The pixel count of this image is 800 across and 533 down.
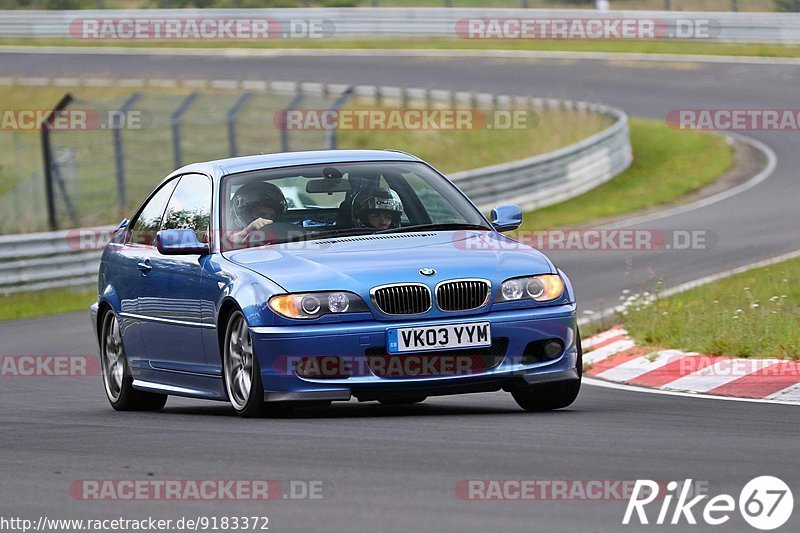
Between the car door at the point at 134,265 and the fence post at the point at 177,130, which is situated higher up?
the car door at the point at 134,265

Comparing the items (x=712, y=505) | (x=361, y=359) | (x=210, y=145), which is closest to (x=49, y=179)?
(x=210, y=145)

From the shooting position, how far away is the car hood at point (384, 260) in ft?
26.7

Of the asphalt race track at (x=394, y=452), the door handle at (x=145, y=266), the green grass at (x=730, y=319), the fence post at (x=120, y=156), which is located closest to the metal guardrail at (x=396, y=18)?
the fence post at (x=120, y=156)

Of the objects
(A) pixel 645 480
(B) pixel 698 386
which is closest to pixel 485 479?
(A) pixel 645 480

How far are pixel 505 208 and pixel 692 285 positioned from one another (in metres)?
6.62

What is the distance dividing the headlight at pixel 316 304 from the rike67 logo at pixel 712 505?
2.54 m

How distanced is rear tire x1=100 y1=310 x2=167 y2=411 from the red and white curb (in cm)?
306

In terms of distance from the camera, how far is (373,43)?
157ft

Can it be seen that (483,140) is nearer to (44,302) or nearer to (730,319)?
(44,302)

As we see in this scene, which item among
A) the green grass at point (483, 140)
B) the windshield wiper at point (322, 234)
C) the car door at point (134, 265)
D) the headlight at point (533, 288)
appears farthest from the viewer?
the green grass at point (483, 140)

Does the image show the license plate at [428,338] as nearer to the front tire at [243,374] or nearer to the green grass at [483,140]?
the front tire at [243,374]

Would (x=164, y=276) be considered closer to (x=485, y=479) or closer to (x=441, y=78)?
(x=485, y=479)

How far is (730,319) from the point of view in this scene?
37.4ft

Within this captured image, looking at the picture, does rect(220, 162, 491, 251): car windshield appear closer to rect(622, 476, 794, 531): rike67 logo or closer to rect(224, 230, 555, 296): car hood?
rect(224, 230, 555, 296): car hood
